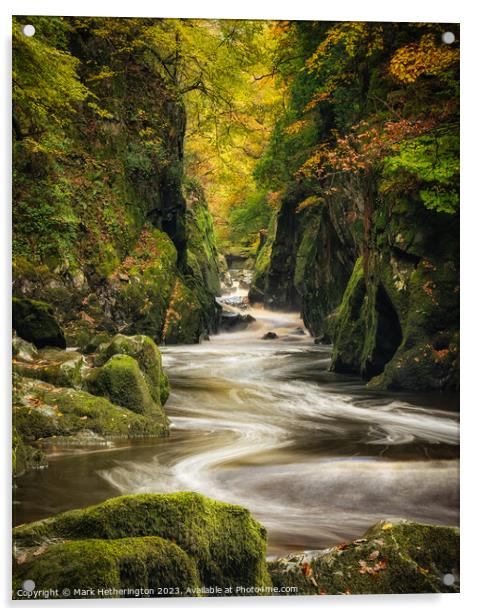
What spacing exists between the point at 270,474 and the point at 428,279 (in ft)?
8.58

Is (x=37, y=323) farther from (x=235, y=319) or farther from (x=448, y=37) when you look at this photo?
(x=448, y=37)

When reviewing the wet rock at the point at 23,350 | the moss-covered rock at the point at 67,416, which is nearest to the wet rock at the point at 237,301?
the moss-covered rock at the point at 67,416

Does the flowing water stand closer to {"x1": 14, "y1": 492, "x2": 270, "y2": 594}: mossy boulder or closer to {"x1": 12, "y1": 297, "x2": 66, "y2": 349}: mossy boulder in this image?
{"x1": 14, "y1": 492, "x2": 270, "y2": 594}: mossy boulder

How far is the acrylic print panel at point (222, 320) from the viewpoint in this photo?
146 inches

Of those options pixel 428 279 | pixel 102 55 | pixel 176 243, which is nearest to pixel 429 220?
pixel 428 279

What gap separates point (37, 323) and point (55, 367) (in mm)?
445

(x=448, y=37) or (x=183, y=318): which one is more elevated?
(x=448, y=37)

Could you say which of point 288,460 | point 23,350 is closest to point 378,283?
point 288,460

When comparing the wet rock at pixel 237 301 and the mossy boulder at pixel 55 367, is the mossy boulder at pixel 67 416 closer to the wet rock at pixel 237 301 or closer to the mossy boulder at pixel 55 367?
the mossy boulder at pixel 55 367

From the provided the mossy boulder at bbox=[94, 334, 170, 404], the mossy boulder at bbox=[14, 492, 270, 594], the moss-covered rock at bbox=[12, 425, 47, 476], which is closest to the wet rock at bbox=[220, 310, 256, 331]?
the mossy boulder at bbox=[94, 334, 170, 404]

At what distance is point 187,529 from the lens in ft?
11.5

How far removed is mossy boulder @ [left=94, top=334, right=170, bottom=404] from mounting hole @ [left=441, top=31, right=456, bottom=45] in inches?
147

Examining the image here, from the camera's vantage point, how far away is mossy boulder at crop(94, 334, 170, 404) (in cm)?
498

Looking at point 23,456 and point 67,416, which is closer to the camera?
point 23,456
